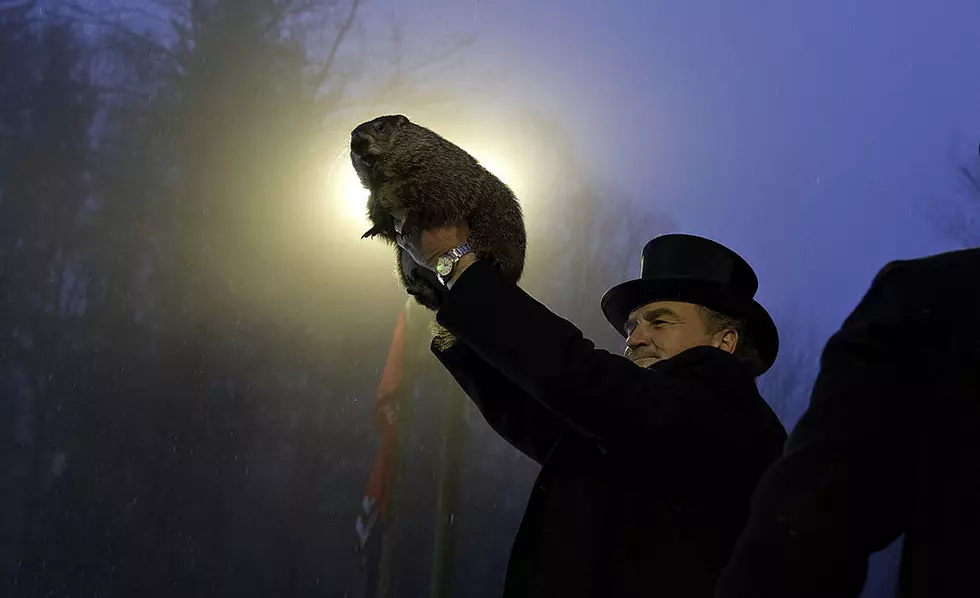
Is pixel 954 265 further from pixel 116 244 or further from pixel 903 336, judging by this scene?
pixel 116 244

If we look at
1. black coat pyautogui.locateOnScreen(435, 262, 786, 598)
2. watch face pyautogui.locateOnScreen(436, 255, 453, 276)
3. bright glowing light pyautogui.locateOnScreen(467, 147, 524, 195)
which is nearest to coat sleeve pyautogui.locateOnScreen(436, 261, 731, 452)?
black coat pyautogui.locateOnScreen(435, 262, 786, 598)

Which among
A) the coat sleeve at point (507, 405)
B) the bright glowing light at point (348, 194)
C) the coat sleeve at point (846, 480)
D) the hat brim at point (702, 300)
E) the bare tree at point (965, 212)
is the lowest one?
the coat sleeve at point (846, 480)

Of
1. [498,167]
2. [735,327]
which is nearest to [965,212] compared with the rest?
[498,167]

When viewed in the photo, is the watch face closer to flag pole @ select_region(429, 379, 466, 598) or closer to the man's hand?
the man's hand

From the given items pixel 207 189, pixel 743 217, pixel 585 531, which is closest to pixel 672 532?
pixel 585 531

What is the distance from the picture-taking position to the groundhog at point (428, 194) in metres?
1.93

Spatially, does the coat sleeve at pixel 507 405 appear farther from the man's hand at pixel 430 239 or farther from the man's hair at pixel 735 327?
the man's hair at pixel 735 327

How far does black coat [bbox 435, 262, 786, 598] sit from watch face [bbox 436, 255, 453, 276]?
125 mm

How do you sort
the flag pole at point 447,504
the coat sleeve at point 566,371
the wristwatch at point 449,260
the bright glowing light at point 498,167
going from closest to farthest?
1. the coat sleeve at point 566,371
2. the wristwatch at point 449,260
3. the flag pole at point 447,504
4. the bright glowing light at point 498,167

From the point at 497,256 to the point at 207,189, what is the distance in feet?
28.1

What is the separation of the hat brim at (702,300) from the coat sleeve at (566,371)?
645 millimetres

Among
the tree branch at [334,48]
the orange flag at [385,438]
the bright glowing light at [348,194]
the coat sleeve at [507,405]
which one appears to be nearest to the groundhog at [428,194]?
the coat sleeve at [507,405]

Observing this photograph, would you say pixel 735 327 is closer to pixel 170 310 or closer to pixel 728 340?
pixel 728 340

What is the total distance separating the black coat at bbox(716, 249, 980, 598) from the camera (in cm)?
82
